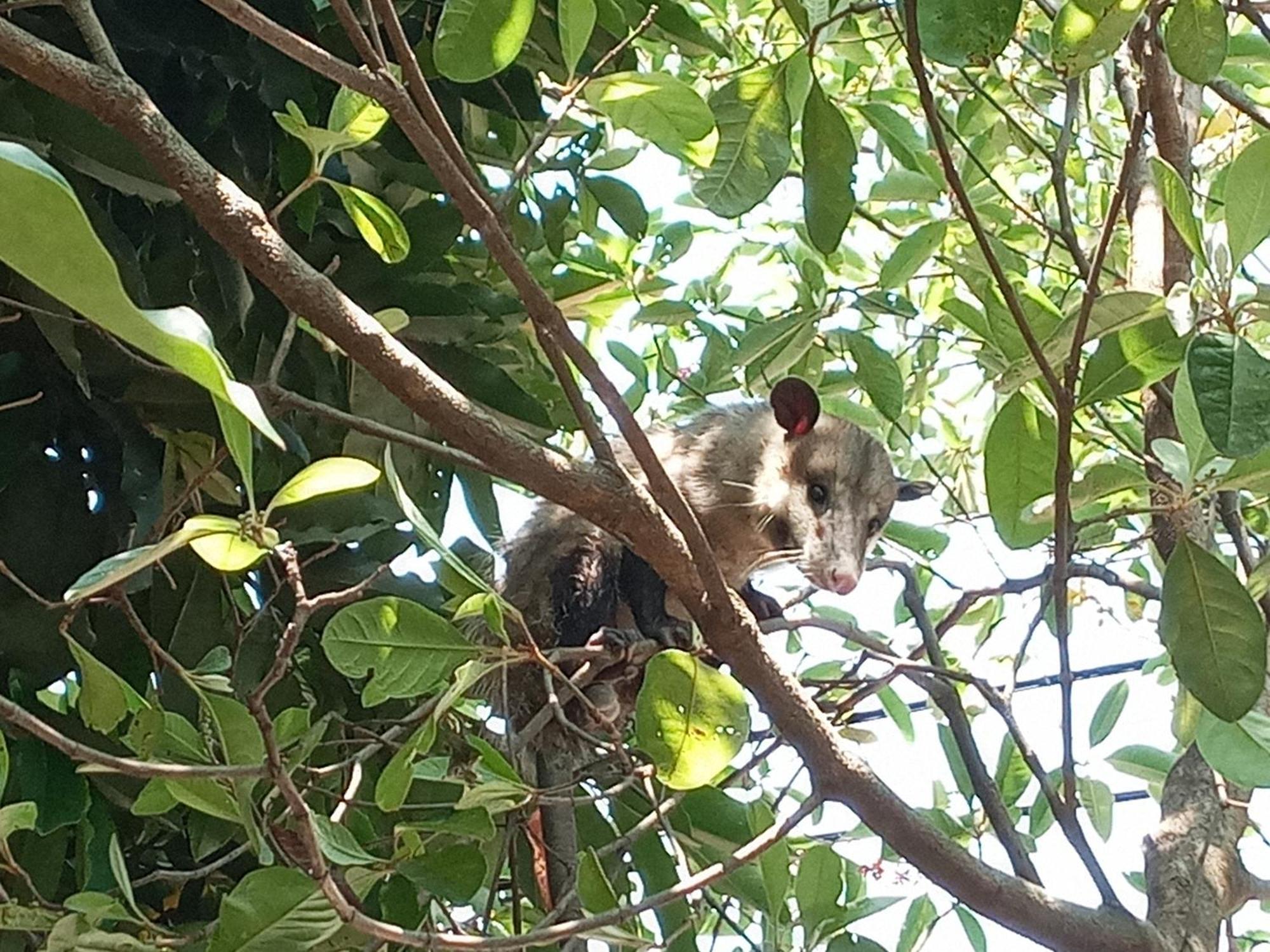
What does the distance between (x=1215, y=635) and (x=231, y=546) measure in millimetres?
678

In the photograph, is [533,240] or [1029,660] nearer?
[533,240]

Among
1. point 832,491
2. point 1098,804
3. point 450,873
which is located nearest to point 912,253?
point 1098,804

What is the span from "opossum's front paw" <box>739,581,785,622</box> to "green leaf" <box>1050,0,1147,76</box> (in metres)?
1.66

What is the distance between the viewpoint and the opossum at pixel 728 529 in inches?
91.5

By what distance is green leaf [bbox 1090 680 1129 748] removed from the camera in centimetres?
187

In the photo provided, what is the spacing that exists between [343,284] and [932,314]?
3.92ft

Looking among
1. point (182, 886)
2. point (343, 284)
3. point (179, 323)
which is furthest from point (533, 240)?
point (179, 323)

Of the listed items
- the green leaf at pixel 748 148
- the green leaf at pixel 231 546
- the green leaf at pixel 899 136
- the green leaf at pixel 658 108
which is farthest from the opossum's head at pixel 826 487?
the green leaf at pixel 231 546

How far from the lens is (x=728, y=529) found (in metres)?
2.71

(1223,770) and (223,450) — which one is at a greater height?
(223,450)

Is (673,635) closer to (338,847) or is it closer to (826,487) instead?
(826,487)

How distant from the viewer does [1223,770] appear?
1.23 m

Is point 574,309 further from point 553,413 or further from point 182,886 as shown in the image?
point 182,886

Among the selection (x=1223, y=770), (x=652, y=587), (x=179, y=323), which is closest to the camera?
(x=179, y=323)
